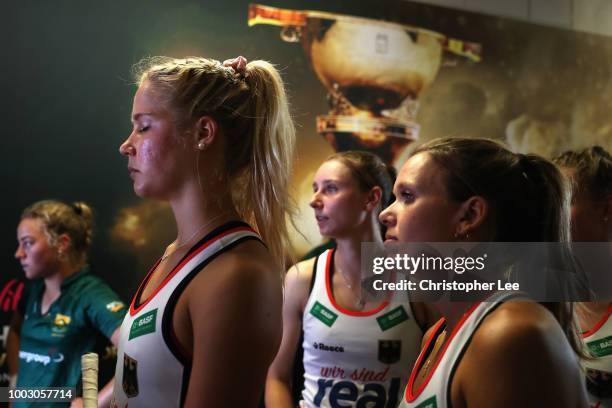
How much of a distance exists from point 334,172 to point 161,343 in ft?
4.12

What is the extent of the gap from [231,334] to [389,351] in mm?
1020

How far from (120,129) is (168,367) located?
1.67 meters

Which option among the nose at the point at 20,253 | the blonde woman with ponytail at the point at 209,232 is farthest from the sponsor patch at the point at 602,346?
the nose at the point at 20,253

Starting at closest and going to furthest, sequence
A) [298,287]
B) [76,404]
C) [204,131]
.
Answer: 1. [204,131]
2. [298,287]
3. [76,404]

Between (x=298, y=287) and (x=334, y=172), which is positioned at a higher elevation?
(x=334, y=172)

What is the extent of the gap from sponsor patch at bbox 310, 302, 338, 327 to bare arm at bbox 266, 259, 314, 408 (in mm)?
68

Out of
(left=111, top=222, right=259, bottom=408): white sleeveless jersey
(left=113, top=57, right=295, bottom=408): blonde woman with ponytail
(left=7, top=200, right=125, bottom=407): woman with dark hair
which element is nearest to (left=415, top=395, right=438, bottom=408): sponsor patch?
(left=113, top=57, right=295, bottom=408): blonde woman with ponytail

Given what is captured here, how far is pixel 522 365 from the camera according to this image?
0.84 metres

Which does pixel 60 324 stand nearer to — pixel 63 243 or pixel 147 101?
pixel 63 243

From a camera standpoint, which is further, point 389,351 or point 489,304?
point 389,351

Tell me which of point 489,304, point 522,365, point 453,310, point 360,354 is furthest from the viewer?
point 360,354

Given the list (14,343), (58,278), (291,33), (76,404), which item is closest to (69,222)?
(58,278)

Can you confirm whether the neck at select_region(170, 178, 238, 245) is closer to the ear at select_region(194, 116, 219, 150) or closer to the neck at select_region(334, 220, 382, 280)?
the ear at select_region(194, 116, 219, 150)

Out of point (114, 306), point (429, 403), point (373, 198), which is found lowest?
point (429, 403)
